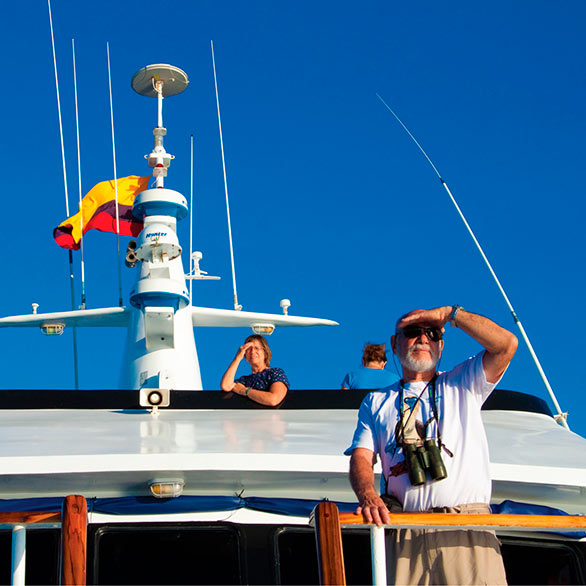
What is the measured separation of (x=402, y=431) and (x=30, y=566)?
2.08 meters

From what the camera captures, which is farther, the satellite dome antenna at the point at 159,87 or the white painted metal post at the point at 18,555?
→ the satellite dome antenna at the point at 159,87

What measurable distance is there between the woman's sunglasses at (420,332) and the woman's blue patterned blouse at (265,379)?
9.10 feet

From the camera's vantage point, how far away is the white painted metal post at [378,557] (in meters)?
2.86

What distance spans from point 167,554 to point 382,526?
1560 millimetres

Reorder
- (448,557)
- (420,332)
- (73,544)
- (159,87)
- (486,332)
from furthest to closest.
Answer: (159,87)
(420,332)
(486,332)
(448,557)
(73,544)

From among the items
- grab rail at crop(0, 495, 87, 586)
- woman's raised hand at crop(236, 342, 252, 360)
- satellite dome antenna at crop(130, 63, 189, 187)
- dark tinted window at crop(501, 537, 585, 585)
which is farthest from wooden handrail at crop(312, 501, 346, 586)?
satellite dome antenna at crop(130, 63, 189, 187)

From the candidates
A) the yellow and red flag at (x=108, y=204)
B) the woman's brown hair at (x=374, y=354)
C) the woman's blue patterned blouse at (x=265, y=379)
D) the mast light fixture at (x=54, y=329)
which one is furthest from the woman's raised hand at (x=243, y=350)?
the yellow and red flag at (x=108, y=204)

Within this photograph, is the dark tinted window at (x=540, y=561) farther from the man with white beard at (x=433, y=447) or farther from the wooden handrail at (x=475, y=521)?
the wooden handrail at (x=475, y=521)

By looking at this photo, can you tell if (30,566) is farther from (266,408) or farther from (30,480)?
(266,408)

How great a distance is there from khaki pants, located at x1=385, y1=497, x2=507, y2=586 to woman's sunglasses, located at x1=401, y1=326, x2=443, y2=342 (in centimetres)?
73

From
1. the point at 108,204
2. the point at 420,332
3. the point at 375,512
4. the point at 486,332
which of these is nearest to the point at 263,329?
the point at 108,204

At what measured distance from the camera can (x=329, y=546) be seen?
2689mm

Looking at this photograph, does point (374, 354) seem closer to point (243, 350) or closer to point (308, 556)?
point (243, 350)

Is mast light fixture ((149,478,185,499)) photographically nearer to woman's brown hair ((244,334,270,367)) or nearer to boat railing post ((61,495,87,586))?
boat railing post ((61,495,87,586))
